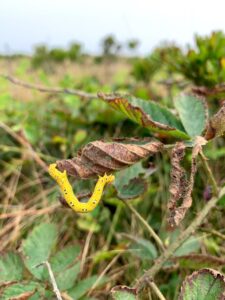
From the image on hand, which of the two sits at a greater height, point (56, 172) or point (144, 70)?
point (144, 70)

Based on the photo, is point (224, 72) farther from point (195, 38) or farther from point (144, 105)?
point (144, 105)

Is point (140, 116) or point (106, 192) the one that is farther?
point (106, 192)

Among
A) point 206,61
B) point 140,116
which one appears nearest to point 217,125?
point 140,116

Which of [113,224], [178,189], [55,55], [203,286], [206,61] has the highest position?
[55,55]

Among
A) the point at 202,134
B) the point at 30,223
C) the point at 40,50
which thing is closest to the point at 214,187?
the point at 202,134

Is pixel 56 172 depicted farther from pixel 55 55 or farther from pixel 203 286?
pixel 55 55

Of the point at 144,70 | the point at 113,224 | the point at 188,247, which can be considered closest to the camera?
the point at 188,247

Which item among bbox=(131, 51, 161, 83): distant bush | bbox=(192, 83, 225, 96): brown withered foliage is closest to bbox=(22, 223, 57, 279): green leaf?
bbox=(192, 83, 225, 96): brown withered foliage

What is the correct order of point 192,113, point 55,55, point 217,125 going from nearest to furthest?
point 217,125 < point 192,113 < point 55,55
